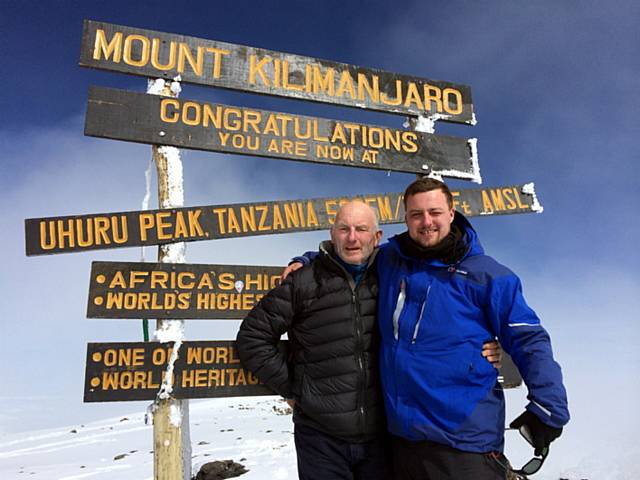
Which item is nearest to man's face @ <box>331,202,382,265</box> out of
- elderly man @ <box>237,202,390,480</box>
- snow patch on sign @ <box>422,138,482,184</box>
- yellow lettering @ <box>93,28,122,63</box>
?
elderly man @ <box>237,202,390,480</box>

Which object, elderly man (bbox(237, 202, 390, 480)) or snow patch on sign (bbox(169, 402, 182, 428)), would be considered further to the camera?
snow patch on sign (bbox(169, 402, 182, 428))

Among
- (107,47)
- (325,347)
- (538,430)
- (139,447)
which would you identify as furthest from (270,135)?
(139,447)

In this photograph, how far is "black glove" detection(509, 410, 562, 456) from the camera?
2.17 meters

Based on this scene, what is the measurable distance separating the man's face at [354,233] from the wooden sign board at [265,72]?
2.33 metres

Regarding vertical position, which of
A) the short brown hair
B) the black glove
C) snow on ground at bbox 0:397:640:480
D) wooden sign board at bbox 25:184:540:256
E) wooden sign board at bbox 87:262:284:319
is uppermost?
wooden sign board at bbox 25:184:540:256

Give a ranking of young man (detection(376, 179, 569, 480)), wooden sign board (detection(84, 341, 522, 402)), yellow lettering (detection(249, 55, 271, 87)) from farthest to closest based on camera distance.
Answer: yellow lettering (detection(249, 55, 271, 87)) < wooden sign board (detection(84, 341, 522, 402)) < young man (detection(376, 179, 569, 480))

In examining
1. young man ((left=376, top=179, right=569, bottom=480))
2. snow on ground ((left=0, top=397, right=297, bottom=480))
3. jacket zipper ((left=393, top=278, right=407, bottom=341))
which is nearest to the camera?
Result: young man ((left=376, top=179, right=569, bottom=480))

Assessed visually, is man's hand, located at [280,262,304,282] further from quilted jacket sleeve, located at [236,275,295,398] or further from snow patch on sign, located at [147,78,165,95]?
snow patch on sign, located at [147,78,165,95]

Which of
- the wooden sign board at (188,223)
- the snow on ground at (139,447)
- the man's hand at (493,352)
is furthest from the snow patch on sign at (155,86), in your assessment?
the snow on ground at (139,447)

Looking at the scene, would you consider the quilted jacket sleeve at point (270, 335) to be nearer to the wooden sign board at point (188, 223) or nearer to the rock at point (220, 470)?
the wooden sign board at point (188, 223)

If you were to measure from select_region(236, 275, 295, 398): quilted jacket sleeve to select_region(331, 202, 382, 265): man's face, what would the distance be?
412 millimetres

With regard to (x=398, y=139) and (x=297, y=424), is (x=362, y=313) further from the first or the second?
(x=398, y=139)

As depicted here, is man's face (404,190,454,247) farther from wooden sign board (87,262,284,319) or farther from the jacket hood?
wooden sign board (87,262,284,319)

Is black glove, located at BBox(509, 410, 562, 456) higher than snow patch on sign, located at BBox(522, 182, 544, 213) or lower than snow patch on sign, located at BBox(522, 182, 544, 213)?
lower
